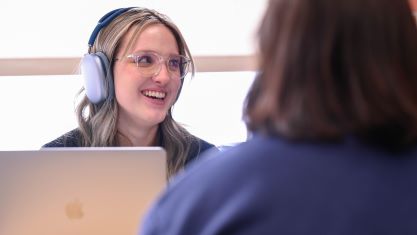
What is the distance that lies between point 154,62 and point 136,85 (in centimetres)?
10

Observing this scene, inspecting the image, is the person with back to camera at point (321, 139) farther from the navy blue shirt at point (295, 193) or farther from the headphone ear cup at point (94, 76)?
the headphone ear cup at point (94, 76)

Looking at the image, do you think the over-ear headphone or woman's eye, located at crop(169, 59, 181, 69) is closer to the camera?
the over-ear headphone

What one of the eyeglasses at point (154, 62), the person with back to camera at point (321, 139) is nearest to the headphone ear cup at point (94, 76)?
the eyeglasses at point (154, 62)

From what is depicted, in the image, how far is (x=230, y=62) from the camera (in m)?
2.51

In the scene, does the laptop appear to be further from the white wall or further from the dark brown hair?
the white wall

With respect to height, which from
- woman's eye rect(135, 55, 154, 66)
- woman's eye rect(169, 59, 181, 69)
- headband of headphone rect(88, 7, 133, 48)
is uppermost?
→ headband of headphone rect(88, 7, 133, 48)

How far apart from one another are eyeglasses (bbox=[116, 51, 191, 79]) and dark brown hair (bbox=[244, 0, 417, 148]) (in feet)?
3.85

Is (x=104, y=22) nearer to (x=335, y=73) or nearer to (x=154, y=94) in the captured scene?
(x=154, y=94)

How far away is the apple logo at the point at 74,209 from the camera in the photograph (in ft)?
3.74

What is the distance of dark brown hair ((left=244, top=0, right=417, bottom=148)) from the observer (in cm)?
69

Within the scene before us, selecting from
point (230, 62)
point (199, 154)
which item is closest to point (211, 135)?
point (230, 62)

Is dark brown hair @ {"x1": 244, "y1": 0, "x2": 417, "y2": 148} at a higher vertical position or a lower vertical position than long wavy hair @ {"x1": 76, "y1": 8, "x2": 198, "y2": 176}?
higher

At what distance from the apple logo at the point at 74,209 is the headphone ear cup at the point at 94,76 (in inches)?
26.1

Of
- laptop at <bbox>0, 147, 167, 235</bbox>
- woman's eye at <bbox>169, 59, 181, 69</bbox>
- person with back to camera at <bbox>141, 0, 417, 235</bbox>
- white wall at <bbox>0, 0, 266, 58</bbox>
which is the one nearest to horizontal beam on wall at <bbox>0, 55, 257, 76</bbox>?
white wall at <bbox>0, 0, 266, 58</bbox>
